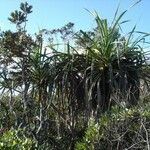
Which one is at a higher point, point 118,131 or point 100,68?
point 100,68

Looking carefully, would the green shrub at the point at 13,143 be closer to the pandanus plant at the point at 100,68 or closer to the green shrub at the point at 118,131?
the green shrub at the point at 118,131

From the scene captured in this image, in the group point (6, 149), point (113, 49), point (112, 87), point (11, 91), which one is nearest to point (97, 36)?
point (113, 49)

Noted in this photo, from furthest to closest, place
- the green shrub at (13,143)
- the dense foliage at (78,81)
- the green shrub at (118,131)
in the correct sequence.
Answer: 1. the dense foliage at (78,81)
2. the green shrub at (118,131)
3. the green shrub at (13,143)

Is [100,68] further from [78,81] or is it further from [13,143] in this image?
[13,143]

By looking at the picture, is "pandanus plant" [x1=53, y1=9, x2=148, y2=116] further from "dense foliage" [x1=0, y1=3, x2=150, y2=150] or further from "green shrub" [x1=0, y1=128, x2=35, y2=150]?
"green shrub" [x1=0, y1=128, x2=35, y2=150]

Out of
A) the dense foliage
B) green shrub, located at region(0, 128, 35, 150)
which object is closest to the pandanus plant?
the dense foliage

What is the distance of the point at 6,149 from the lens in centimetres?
521

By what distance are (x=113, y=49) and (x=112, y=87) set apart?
69cm

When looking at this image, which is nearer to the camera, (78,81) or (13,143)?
(13,143)

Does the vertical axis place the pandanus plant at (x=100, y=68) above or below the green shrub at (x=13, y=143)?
above

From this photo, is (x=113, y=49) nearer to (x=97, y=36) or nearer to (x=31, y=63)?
(x=97, y=36)

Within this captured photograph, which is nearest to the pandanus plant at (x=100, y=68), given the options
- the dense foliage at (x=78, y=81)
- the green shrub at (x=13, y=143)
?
the dense foliage at (x=78, y=81)

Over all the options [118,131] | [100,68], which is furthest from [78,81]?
[118,131]

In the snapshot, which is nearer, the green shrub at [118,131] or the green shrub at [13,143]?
the green shrub at [13,143]
